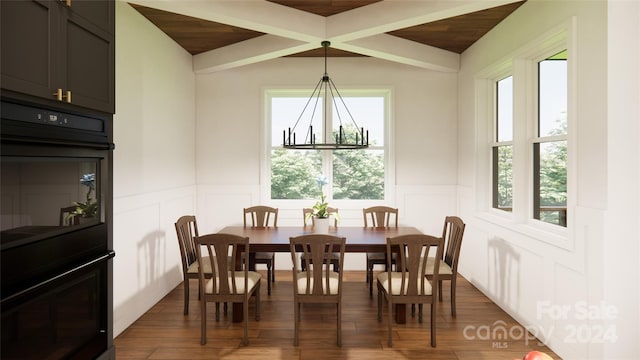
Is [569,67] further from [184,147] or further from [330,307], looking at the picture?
[184,147]

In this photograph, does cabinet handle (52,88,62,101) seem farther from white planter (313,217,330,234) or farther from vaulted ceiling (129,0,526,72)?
white planter (313,217,330,234)

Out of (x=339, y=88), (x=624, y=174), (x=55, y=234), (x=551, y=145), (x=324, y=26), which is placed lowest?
(x=55, y=234)

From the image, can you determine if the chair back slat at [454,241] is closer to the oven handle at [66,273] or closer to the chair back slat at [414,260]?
the chair back slat at [414,260]

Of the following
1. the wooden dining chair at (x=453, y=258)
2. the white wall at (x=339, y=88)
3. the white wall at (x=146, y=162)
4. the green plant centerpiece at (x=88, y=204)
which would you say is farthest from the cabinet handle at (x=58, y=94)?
the white wall at (x=339, y=88)

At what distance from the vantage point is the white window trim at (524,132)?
8.68ft

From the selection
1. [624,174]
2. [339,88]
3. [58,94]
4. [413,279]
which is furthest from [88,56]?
[339,88]

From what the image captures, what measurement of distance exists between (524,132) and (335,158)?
95.7 inches

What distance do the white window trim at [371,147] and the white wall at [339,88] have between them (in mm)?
40

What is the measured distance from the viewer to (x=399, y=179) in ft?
16.8

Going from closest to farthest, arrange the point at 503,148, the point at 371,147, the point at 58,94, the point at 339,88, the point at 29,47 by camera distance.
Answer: the point at 29,47
the point at 58,94
the point at 503,148
the point at 339,88
the point at 371,147

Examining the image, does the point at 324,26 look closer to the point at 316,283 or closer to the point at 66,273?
the point at 316,283

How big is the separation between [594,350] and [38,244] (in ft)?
10.4

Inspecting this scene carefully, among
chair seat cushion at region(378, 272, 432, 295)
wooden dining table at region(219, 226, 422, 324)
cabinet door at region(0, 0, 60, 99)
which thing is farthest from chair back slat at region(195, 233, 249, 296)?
cabinet door at region(0, 0, 60, 99)

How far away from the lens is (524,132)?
3.44m
